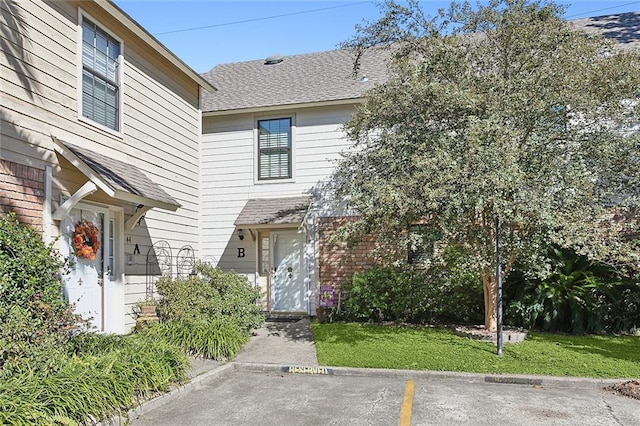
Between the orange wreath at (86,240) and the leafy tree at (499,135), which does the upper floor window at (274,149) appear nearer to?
the leafy tree at (499,135)

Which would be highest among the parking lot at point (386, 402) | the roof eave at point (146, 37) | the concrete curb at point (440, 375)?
the roof eave at point (146, 37)

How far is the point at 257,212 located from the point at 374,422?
26.5 ft

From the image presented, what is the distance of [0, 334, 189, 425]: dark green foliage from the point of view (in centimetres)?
448

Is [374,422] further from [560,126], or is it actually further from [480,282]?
[480,282]

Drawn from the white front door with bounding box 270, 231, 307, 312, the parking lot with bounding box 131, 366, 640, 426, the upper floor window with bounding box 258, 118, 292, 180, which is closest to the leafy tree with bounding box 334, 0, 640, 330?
the parking lot with bounding box 131, 366, 640, 426

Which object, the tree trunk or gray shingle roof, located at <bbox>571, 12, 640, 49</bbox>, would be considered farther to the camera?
gray shingle roof, located at <bbox>571, 12, 640, 49</bbox>

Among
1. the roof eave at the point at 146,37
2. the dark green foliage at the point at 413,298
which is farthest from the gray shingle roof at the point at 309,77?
the dark green foliage at the point at 413,298

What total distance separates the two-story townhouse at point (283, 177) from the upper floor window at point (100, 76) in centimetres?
445

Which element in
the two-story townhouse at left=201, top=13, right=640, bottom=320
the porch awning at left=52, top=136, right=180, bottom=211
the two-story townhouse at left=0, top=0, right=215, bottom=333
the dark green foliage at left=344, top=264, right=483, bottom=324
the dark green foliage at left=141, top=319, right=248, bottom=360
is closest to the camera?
the two-story townhouse at left=0, top=0, right=215, bottom=333

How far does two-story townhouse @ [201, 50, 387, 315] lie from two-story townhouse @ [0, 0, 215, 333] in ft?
7.28

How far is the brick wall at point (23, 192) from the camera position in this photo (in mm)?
6652

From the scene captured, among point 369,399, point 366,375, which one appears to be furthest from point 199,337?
point 369,399

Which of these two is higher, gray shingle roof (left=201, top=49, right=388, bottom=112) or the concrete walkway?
gray shingle roof (left=201, top=49, right=388, bottom=112)

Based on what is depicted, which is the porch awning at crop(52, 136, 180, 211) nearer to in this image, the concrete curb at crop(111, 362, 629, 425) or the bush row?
the concrete curb at crop(111, 362, 629, 425)
